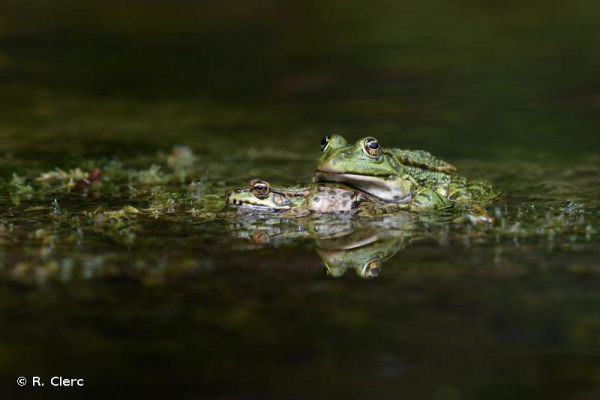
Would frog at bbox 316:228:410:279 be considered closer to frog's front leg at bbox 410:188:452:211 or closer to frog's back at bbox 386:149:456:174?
frog's front leg at bbox 410:188:452:211

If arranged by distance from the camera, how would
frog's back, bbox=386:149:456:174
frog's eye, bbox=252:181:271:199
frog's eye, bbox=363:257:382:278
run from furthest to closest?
frog's back, bbox=386:149:456:174, frog's eye, bbox=252:181:271:199, frog's eye, bbox=363:257:382:278

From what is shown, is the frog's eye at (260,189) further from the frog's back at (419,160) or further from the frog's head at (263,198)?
the frog's back at (419,160)

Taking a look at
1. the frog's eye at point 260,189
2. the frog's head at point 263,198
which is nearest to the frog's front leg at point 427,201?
the frog's head at point 263,198

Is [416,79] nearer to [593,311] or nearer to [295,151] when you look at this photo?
[295,151]

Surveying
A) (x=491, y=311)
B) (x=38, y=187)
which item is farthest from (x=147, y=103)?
(x=491, y=311)

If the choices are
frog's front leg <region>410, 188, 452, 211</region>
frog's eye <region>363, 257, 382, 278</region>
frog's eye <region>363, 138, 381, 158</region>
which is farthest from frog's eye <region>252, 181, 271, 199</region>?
frog's eye <region>363, 257, 382, 278</region>

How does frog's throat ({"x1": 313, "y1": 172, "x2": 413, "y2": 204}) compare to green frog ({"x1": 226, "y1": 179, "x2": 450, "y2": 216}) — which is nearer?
green frog ({"x1": 226, "y1": 179, "x2": 450, "y2": 216})
